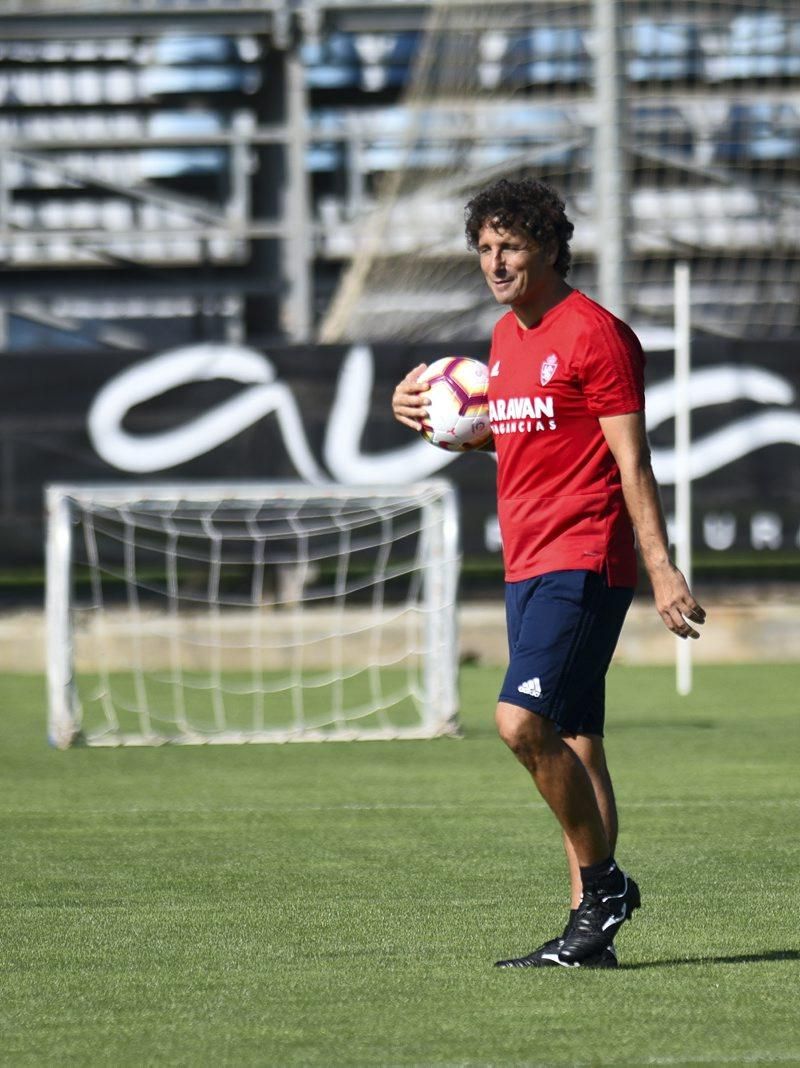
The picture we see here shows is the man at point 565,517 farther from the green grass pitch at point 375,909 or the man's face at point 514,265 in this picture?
the green grass pitch at point 375,909

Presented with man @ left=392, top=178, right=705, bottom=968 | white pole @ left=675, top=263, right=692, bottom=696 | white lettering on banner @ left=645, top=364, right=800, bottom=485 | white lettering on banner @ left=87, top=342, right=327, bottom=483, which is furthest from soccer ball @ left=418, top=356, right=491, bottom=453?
white lettering on banner @ left=645, top=364, right=800, bottom=485

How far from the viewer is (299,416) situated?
14.1 m

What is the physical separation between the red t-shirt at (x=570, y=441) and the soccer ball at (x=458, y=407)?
50 centimetres

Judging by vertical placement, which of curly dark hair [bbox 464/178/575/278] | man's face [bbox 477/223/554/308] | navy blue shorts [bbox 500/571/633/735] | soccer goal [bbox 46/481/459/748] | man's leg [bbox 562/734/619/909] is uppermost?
curly dark hair [bbox 464/178/575/278]

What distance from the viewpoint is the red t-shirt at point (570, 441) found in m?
4.42

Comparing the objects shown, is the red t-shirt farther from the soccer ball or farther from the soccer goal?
the soccer goal

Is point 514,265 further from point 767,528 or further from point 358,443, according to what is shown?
point 767,528

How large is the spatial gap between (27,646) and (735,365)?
18.0ft

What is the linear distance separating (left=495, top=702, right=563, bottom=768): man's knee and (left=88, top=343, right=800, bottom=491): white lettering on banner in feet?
31.4

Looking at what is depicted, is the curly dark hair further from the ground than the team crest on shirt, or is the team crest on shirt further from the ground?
the curly dark hair

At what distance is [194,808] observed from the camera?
25.1ft

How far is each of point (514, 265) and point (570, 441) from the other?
42cm

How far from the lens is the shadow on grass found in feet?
14.9

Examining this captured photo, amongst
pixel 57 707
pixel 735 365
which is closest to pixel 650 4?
pixel 735 365
